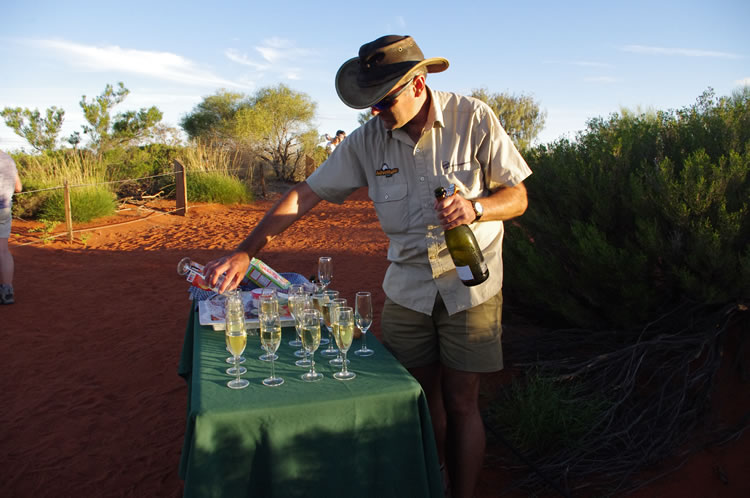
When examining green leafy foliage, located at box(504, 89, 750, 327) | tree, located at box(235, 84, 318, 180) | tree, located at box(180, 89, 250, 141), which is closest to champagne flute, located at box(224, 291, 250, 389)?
green leafy foliage, located at box(504, 89, 750, 327)

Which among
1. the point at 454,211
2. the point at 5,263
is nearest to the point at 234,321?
the point at 454,211

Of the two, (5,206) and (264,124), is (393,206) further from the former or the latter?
(264,124)

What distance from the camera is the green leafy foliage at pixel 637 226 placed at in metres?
3.71

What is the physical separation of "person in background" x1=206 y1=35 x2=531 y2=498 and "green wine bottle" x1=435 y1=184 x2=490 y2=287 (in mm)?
66

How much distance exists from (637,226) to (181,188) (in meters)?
Result: 12.1

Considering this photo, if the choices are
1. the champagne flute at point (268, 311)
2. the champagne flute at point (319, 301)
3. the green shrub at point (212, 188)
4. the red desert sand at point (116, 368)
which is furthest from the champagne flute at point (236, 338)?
the green shrub at point (212, 188)

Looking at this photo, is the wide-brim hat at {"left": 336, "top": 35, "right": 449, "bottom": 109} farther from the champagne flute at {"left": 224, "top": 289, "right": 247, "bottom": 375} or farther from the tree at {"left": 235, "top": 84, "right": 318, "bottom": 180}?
the tree at {"left": 235, "top": 84, "right": 318, "bottom": 180}

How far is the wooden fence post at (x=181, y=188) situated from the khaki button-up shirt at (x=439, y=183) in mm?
12184

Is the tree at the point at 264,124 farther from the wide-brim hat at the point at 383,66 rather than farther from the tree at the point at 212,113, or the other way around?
the wide-brim hat at the point at 383,66

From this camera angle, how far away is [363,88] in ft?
8.06

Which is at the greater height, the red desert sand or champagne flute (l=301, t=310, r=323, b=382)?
champagne flute (l=301, t=310, r=323, b=382)

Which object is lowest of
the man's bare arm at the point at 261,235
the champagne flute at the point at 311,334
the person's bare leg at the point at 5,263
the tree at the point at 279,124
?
the person's bare leg at the point at 5,263

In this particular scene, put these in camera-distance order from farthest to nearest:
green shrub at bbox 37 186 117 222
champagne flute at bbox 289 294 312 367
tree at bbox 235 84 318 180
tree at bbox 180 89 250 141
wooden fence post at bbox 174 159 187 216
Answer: tree at bbox 180 89 250 141, tree at bbox 235 84 318 180, wooden fence post at bbox 174 159 187 216, green shrub at bbox 37 186 117 222, champagne flute at bbox 289 294 312 367

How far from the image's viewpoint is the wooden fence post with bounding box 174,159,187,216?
13.9 meters
